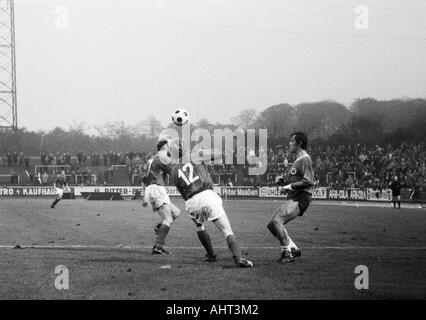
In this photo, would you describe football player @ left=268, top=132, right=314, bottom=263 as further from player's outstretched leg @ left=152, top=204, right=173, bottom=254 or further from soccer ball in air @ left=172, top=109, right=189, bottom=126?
player's outstretched leg @ left=152, top=204, right=173, bottom=254

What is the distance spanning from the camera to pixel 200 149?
37.3ft

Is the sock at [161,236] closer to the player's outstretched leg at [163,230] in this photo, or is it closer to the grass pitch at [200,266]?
the player's outstretched leg at [163,230]

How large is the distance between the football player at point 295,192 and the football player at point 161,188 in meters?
2.76

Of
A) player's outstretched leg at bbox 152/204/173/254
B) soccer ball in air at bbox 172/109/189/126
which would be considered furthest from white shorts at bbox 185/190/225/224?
player's outstretched leg at bbox 152/204/173/254

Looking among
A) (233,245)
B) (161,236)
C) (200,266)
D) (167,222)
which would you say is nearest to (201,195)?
(233,245)

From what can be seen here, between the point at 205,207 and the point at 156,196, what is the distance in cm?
315

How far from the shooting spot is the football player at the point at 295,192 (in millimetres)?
11773

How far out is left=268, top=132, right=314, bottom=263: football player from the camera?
38.6 feet

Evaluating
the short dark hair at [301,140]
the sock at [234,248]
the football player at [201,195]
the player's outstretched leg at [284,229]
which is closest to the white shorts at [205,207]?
the football player at [201,195]

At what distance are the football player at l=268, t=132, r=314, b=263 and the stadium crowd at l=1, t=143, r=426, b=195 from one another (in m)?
31.1
